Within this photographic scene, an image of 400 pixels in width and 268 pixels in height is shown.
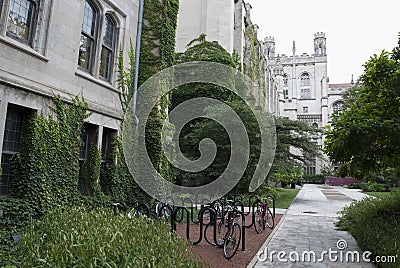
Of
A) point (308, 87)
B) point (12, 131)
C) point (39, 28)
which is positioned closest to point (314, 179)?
point (308, 87)

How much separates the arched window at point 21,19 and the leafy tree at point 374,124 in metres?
7.63

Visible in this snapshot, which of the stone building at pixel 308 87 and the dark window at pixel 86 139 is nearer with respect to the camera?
the dark window at pixel 86 139

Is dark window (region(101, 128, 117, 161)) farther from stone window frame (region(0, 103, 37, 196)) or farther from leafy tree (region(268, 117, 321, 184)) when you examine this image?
leafy tree (region(268, 117, 321, 184))

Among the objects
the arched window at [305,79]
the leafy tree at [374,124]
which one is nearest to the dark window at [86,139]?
the leafy tree at [374,124]

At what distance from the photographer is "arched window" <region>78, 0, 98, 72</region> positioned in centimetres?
956

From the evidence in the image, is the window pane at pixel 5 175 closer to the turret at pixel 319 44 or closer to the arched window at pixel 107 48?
the arched window at pixel 107 48

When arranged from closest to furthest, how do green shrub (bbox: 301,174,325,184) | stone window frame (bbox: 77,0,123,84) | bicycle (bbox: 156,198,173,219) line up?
bicycle (bbox: 156,198,173,219) < stone window frame (bbox: 77,0,123,84) < green shrub (bbox: 301,174,325,184)

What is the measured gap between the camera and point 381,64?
7012mm

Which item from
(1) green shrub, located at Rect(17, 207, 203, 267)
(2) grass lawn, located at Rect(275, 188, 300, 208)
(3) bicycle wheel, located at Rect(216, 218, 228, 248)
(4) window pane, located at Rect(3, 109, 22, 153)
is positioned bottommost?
(2) grass lawn, located at Rect(275, 188, 300, 208)

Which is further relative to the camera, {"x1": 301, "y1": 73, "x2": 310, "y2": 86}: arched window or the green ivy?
{"x1": 301, "y1": 73, "x2": 310, "y2": 86}: arched window

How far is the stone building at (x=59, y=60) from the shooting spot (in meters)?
7.02

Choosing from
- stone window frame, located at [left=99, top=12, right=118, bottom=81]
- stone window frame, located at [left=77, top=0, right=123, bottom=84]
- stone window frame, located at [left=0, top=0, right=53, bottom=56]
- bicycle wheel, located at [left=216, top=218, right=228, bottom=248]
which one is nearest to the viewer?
bicycle wheel, located at [left=216, top=218, right=228, bottom=248]

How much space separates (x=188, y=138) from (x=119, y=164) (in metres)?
8.36

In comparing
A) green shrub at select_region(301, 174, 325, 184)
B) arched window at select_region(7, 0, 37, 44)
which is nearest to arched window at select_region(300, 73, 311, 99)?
green shrub at select_region(301, 174, 325, 184)
